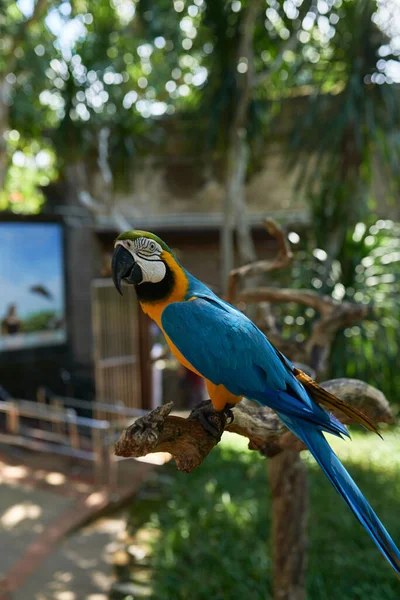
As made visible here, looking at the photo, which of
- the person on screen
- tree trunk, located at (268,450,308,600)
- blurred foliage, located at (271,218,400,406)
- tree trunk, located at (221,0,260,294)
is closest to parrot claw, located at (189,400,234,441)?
tree trunk, located at (268,450,308,600)

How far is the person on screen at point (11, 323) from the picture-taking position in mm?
6610

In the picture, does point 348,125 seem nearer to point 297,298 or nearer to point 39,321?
point 297,298

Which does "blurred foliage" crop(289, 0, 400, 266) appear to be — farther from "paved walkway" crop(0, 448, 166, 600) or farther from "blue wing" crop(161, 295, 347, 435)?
"blue wing" crop(161, 295, 347, 435)

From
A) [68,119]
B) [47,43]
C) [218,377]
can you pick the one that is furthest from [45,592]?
[47,43]

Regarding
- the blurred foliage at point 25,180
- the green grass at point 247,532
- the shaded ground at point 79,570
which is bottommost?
the shaded ground at point 79,570

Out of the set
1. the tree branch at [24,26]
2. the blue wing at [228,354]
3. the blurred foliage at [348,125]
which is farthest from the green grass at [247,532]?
the tree branch at [24,26]

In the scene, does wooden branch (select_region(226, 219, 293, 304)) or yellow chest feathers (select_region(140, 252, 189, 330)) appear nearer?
yellow chest feathers (select_region(140, 252, 189, 330))

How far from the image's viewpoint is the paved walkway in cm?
367

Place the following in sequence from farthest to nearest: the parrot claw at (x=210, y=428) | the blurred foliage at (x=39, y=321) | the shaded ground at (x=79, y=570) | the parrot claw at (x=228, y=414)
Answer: the blurred foliage at (x=39, y=321) → the shaded ground at (x=79, y=570) → the parrot claw at (x=228, y=414) → the parrot claw at (x=210, y=428)

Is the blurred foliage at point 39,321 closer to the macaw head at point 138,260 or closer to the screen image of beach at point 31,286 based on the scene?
the screen image of beach at point 31,286

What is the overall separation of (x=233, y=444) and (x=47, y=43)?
18.8 ft

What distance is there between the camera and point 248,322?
162 cm

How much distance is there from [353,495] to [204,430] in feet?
1.55

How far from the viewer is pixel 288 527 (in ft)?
9.23
